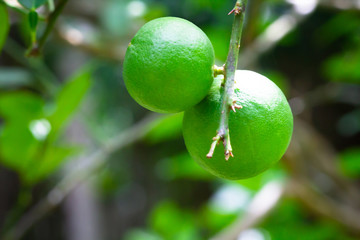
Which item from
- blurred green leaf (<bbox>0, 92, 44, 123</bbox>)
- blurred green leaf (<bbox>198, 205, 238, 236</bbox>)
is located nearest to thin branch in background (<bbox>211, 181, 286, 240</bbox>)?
blurred green leaf (<bbox>198, 205, 238, 236</bbox>)

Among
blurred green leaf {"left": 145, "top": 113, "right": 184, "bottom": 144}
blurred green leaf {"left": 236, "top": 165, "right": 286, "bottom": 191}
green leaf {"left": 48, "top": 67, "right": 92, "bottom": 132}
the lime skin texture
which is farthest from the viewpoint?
blurred green leaf {"left": 236, "top": 165, "right": 286, "bottom": 191}

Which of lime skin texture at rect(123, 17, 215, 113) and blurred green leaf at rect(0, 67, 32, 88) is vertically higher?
lime skin texture at rect(123, 17, 215, 113)

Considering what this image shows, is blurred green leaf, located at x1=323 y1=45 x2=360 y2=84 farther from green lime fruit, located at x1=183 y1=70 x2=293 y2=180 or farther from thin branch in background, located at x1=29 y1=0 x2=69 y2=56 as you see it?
thin branch in background, located at x1=29 y1=0 x2=69 y2=56

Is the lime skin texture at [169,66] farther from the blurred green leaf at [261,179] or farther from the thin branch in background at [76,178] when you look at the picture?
the blurred green leaf at [261,179]

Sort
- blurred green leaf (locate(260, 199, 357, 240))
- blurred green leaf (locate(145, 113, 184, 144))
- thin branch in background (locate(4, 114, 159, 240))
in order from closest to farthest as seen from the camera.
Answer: thin branch in background (locate(4, 114, 159, 240)) < blurred green leaf (locate(145, 113, 184, 144)) < blurred green leaf (locate(260, 199, 357, 240))

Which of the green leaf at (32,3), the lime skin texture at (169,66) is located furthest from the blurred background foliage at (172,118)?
the lime skin texture at (169,66)

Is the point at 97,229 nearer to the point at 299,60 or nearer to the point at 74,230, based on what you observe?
the point at 74,230

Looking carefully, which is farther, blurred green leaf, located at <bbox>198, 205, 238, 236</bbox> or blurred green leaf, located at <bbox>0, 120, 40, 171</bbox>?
blurred green leaf, located at <bbox>198, 205, 238, 236</bbox>

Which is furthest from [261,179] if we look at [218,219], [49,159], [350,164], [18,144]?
[18,144]
